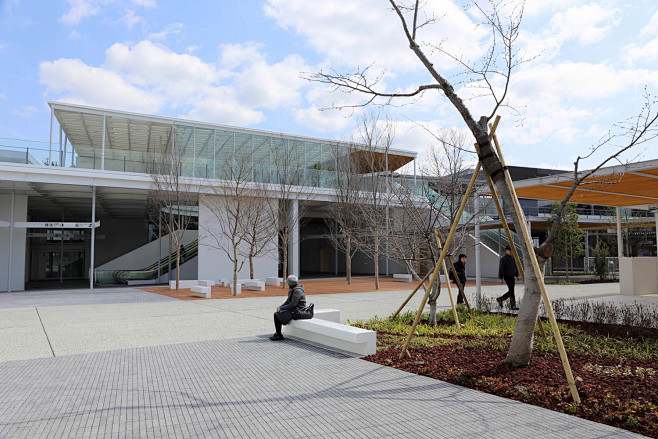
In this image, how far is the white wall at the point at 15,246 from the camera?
75.9ft

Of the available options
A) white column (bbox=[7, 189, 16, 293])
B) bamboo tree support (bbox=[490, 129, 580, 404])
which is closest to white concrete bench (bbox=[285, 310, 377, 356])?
bamboo tree support (bbox=[490, 129, 580, 404])

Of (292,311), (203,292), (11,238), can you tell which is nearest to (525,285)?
(292,311)

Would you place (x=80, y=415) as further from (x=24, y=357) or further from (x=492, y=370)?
(x=492, y=370)

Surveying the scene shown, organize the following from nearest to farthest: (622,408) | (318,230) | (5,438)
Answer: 1. (5,438)
2. (622,408)
3. (318,230)

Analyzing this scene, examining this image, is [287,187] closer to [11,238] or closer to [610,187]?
[11,238]

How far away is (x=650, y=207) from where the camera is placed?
18.3m

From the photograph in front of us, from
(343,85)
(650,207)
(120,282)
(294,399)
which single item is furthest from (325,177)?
(294,399)

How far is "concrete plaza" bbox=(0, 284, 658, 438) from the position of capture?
4.26 m

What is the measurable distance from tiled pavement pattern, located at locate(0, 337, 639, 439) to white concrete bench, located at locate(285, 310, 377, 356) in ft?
1.09

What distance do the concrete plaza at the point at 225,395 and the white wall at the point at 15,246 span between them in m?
16.0

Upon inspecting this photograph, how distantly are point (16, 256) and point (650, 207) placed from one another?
28358 mm

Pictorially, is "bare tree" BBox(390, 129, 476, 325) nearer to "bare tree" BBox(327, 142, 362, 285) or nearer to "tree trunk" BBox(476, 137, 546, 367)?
"tree trunk" BBox(476, 137, 546, 367)

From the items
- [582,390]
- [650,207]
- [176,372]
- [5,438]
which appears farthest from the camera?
[650,207]

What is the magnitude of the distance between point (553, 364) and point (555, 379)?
2.46 ft
